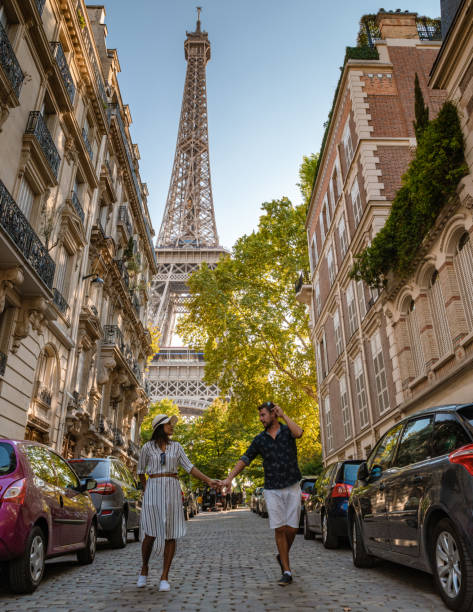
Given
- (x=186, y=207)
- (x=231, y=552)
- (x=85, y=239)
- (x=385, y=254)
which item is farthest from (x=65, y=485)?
(x=186, y=207)

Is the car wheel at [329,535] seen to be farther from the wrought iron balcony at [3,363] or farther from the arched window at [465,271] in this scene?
the wrought iron balcony at [3,363]

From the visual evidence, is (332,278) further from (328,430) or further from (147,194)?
(147,194)

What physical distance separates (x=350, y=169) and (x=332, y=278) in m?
5.20

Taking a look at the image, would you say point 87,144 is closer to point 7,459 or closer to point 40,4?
point 40,4

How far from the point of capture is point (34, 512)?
541 centimetres

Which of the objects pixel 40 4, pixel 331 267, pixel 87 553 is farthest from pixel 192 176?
pixel 87 553

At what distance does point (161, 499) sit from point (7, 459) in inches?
64.4

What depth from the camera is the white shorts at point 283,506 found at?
5.57 metres

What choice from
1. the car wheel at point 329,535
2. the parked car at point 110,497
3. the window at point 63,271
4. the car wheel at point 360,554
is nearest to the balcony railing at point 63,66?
the window at point 63,271

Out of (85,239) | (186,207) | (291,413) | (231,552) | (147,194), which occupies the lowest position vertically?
(231,552)

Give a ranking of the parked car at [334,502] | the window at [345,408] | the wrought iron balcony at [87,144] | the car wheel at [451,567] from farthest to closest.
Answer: the window at [345,408] → the wrought iron balcony at [87,144] → the parked car at [334,502] → the car wheel at [451,567]

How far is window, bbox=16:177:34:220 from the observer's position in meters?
14.0

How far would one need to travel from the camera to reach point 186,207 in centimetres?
8819

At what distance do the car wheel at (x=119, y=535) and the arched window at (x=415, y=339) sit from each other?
314 inches
